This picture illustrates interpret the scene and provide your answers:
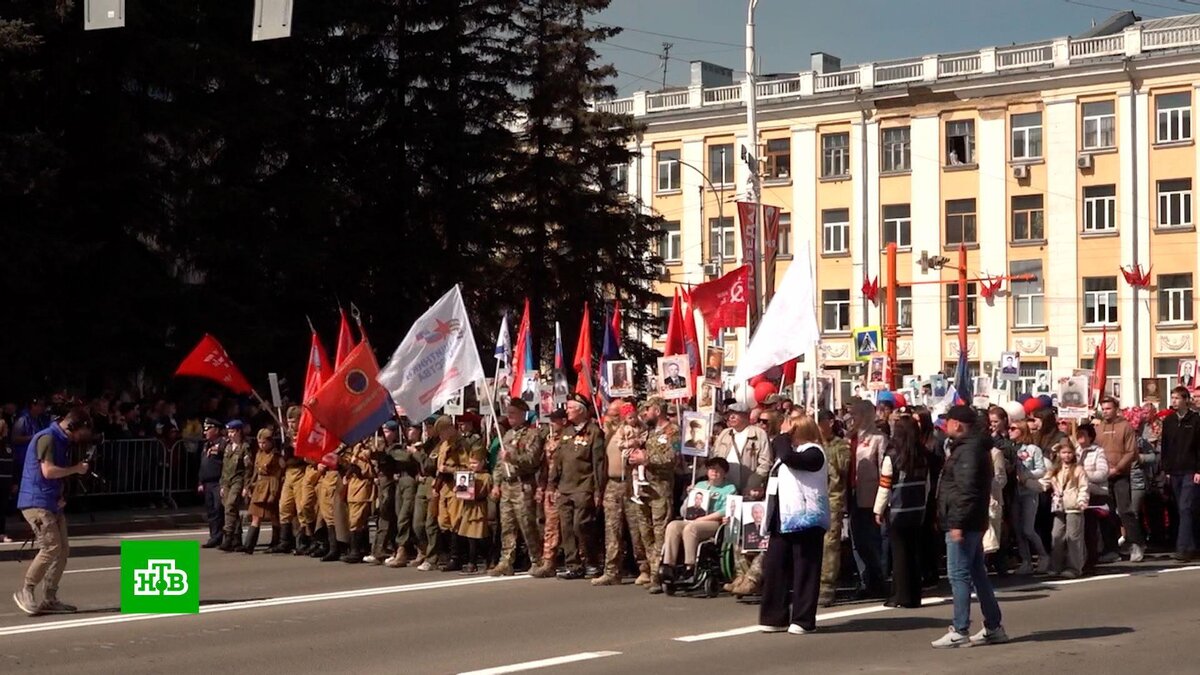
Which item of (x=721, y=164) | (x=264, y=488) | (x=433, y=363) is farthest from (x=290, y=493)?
(x=721, y=164)

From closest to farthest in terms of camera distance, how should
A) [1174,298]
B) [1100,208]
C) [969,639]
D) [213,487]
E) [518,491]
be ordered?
[969,639] < [518,491] < [213,487] < [1174,298] < [1100,208]

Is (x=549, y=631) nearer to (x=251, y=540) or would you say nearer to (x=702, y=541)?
(x=702, y=541)

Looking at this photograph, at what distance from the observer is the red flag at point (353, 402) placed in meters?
19.2

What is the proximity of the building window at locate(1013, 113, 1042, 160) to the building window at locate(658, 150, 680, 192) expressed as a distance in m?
13.7

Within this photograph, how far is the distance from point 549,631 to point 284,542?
807cm

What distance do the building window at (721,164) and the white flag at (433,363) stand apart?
1831 inches

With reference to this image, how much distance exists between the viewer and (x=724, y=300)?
24469 millimetres

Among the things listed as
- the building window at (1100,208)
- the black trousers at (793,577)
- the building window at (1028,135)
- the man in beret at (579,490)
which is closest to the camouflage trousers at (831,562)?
the black trousers at (793,577)

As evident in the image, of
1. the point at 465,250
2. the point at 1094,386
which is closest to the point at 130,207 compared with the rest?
the point at 465,250

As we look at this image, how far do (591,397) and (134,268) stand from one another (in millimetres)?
11937

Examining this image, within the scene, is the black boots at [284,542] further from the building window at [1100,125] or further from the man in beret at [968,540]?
the building window at [1100,125]

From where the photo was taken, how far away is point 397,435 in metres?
20.2

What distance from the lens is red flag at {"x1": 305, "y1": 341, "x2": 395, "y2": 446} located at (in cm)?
1922

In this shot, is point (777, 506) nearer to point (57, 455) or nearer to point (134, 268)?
point (57, 455)
